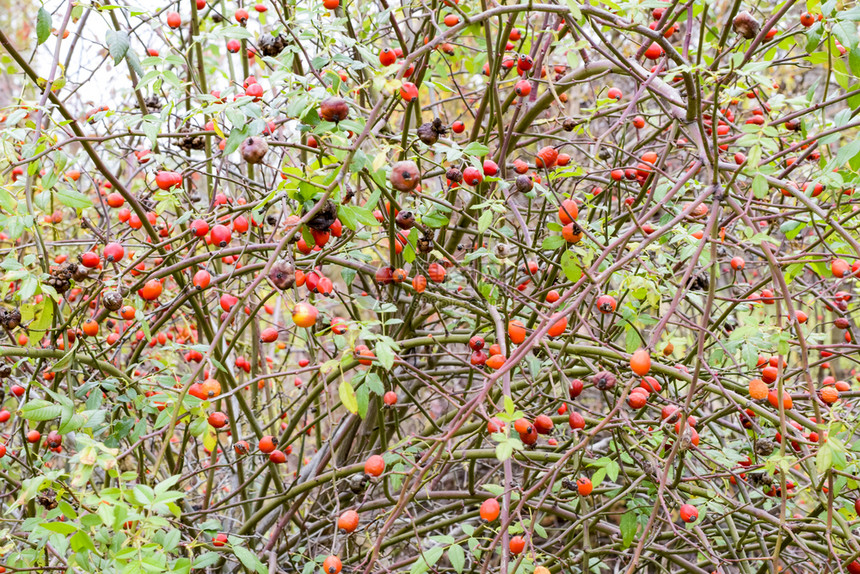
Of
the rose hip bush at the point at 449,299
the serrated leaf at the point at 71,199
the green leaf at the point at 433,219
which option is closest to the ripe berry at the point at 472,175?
the rose hip bush at the point at 449,299

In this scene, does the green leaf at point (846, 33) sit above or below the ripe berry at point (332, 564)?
above

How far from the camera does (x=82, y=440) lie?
1249 mm

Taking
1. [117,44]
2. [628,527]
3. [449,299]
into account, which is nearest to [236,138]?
[117,44]

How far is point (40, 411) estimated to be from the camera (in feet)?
5.03

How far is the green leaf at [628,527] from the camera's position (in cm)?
196

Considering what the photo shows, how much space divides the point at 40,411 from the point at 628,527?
160cm

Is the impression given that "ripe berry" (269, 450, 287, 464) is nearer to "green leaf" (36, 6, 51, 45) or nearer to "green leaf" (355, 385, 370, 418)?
"green leaf" (355, 385, 370, 418)

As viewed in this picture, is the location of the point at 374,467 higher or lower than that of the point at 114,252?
lower

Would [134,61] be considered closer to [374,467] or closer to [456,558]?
[374,467]

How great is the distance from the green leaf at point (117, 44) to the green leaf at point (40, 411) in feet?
2.90

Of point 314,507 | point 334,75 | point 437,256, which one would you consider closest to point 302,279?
point 437,256

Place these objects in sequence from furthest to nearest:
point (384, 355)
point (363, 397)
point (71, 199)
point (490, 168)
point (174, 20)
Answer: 1. point (174, 20)
2. point (490, 168)
3. point (71, 199)
4. point (363, 397)
5. point (384, 355)

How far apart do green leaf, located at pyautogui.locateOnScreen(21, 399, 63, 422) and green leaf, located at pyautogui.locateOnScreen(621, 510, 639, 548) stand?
1546 millimetres

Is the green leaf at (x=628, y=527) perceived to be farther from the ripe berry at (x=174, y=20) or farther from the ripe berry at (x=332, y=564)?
the ripe berry at (x=174, y=20)
